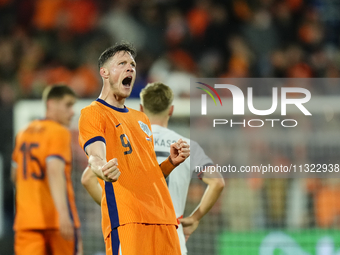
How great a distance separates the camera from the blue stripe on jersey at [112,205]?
256 centimetres

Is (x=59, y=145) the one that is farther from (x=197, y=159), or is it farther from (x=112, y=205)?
(x=112, y=205)

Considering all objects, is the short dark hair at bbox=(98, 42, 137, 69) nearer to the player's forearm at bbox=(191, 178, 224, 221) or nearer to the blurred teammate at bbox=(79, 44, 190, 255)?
the blurred teammate at bbox=(79, 44, 190, 255)

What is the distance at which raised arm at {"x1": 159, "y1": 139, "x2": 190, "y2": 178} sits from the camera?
276 cm

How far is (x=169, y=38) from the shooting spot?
959 centimetres

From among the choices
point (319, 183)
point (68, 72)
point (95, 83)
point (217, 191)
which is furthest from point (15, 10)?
point (217, 191)

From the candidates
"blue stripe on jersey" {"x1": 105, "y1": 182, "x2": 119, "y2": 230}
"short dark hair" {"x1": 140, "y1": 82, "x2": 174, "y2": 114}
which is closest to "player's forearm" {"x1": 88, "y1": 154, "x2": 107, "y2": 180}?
"blue stripe on jersey" {"x1": 105, "y1": 182, "x2": 119, "y2": 230}

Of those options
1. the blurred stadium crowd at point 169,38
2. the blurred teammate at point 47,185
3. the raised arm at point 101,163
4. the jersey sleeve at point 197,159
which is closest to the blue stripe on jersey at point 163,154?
the jersey sleeve at point 197,159

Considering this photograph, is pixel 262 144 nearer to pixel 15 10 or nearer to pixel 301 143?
pixel 301 143

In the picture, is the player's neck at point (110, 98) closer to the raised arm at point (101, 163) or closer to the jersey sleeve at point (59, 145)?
the raised arm at point (101, 163)

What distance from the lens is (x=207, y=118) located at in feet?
19.9

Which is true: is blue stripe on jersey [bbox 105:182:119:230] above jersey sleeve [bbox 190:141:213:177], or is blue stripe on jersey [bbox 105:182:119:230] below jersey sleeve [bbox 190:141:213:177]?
below

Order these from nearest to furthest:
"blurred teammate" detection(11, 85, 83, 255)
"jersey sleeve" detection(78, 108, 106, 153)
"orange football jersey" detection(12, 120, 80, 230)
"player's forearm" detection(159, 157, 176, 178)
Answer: "jersey sleeve" detection(78, 108, 106, 153), "player's forearm" detection(159, 157, 176, 178), "blurred teammate" detection(11, 85, 83, 255), "orange football jersey" detection(12, 120, 80, 230)

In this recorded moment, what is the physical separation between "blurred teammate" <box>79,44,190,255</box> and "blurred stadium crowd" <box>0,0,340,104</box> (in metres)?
5.64

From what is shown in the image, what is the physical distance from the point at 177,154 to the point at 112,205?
1.70 feet
